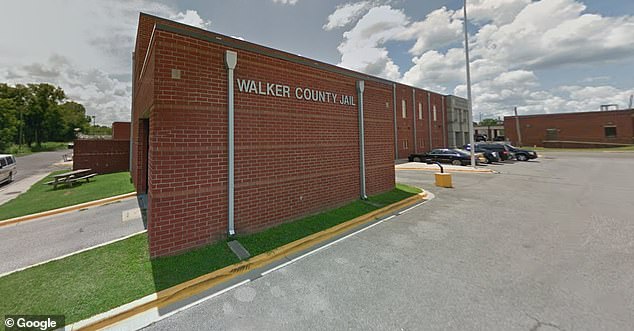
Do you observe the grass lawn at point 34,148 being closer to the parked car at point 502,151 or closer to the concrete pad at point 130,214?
the concrete pad at point 130,214

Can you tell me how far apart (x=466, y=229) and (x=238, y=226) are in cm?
541

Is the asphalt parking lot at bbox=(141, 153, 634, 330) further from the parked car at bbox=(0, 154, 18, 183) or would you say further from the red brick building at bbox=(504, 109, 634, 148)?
the red brick building at bbox=(504, 109, 634, 148)

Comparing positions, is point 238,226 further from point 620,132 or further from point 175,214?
point 620,132

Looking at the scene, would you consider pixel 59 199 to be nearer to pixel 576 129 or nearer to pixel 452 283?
pixel 452 283

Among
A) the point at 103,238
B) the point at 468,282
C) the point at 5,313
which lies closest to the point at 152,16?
the point at 103,238

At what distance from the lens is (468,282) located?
146 inches

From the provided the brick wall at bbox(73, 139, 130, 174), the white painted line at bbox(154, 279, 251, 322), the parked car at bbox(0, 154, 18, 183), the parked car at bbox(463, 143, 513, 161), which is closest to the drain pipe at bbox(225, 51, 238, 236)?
the white painted line at bbox(154, 279, 251, 322)

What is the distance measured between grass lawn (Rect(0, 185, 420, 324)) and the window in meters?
63.6

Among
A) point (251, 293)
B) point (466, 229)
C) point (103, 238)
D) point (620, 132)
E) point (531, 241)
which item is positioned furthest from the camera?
point (620, 132)

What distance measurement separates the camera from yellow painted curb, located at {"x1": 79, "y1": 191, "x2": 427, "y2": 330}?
3145 mm

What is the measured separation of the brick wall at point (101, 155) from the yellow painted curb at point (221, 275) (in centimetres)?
1841

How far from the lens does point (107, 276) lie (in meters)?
3.87

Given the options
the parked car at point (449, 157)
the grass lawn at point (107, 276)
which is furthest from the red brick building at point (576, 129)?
the grass lawn at point (107, 276)

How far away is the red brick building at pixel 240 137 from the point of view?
459 cm
